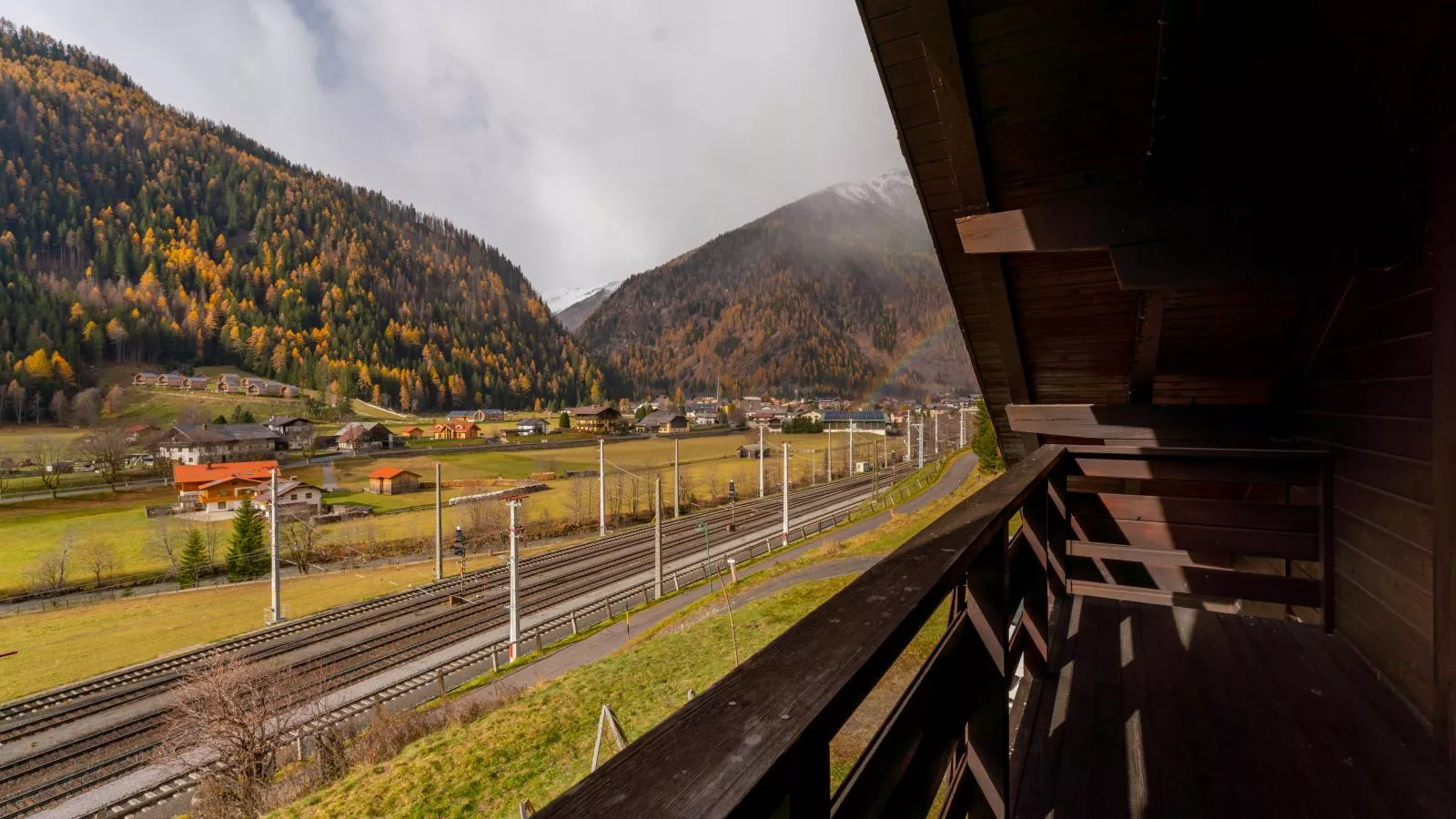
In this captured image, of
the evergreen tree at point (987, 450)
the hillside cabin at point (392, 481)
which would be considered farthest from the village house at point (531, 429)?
the evergreen tree at point (987, 450)

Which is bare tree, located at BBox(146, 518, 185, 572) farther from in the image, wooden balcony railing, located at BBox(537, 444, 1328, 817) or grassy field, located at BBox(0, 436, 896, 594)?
wooden balcony railing, located at BBox(537, 444, 1328, 817)

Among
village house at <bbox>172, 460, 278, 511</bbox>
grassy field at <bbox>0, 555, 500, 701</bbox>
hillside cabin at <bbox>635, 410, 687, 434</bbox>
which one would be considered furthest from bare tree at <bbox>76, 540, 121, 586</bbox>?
hillside cabin at <bbox>635, 410, 687, 434</bbox>

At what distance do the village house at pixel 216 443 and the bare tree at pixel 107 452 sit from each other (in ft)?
8.10

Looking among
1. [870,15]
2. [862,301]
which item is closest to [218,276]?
[870,15]

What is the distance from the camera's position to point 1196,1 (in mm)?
2057

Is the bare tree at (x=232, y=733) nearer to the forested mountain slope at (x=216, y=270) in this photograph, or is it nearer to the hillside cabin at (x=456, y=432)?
the hillside cabin at (x=456, y=432)

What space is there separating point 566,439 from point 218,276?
86633 millimetres

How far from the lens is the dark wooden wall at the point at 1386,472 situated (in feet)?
8.30

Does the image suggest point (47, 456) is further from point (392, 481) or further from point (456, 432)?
point (456, 432)

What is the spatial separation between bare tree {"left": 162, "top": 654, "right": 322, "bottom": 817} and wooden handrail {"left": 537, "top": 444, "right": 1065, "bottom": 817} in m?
13.6

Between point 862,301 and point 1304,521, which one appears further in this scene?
point 862,301

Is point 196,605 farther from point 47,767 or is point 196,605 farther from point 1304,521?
point 1304,521

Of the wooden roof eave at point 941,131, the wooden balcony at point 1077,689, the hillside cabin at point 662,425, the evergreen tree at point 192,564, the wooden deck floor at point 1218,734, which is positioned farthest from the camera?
the hillside cabin at point 662,425

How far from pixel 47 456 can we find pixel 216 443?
30.1 ft
